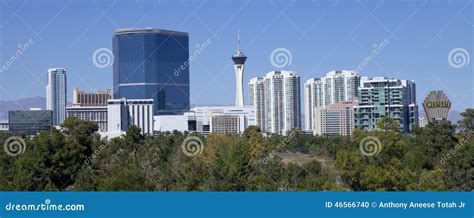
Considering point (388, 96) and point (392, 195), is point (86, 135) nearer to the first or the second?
point (392, 195)

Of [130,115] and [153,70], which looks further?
[153,70]

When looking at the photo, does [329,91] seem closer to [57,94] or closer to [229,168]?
[229,168]

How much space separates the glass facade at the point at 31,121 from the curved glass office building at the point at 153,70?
3.38 ft

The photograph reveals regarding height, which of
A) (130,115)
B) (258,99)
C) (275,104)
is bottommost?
(130,115)

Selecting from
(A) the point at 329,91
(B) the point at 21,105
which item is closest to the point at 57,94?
(B) the point at 21,105

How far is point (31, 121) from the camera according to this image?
378 inches

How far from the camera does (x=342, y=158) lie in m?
7.92

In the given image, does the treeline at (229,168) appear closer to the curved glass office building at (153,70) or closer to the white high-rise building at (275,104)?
the curved glass office building at (153,70)

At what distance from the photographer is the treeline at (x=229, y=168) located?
24.3 ft

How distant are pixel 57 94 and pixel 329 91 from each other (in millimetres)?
6884

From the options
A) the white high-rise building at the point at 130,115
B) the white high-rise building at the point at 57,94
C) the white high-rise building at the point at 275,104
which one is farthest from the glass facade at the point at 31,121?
the white high-rise building at the point at 275,104

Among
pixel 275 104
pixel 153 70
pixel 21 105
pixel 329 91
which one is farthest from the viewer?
pixel 275 104

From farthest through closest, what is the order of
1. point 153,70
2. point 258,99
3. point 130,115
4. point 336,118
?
point 258,99 → point 336,118 → point 153,70 → point 130,115

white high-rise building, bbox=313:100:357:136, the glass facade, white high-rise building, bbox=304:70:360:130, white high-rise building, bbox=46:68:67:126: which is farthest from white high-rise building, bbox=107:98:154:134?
white high-rise building, bbox=313:100:357:136
